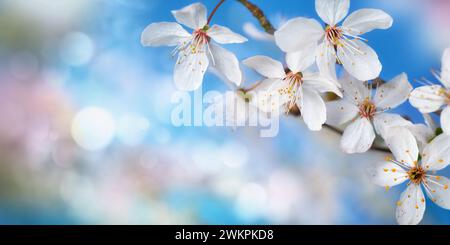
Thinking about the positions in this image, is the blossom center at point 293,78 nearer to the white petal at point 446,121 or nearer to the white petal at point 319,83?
the white petal at point 319,83

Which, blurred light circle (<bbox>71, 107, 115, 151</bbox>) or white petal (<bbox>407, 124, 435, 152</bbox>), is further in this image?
blurred light circle (<bbox>71, 107, 115, 151</bbox>)

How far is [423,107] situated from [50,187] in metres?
0.87

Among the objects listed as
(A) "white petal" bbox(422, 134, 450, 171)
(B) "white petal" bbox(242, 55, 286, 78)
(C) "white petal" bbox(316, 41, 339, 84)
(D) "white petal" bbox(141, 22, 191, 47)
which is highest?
(D) "white petal" bbox(141, 22, 191, 47)

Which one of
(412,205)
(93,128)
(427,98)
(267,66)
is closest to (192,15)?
(267,66)

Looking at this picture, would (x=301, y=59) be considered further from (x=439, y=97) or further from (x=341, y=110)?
(x=439, y=97)

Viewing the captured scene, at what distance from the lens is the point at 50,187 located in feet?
4.08

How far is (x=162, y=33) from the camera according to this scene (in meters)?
1.08

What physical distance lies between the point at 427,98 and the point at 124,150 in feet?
2.26

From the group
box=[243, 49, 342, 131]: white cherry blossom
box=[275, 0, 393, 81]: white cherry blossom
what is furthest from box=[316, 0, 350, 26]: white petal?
box=[243, 49, 342, 131]: white cherry blossom

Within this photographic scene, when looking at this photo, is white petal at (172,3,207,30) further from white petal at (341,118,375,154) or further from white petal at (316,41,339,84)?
white petal at (341,118,375,154)

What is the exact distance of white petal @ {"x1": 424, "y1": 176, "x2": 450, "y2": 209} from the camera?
1.12 metres

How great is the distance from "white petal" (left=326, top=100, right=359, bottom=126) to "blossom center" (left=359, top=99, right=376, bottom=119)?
0.01m

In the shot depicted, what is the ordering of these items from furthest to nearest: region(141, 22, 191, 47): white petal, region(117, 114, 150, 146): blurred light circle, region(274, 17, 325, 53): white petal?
region(117, 114, 150, 146): blurred light circle < region(141, 22, 191, 47): white petal < region(274, 17, 325, 53): white petal
